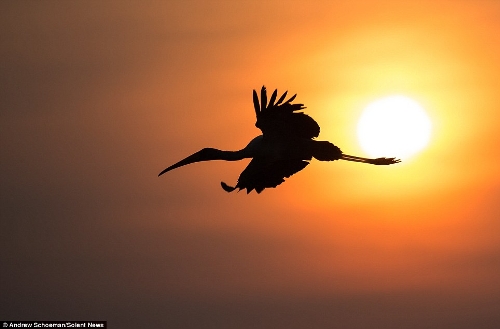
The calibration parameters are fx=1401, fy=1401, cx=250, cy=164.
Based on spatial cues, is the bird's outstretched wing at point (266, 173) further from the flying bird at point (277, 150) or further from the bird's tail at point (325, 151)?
the bird's tail at point (325, 151)

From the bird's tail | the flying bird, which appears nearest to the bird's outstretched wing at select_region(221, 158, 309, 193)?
the flying bird

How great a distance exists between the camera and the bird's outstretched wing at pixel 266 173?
50.7 m

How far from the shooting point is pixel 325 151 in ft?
160

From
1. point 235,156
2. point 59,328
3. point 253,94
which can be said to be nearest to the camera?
point 253,94

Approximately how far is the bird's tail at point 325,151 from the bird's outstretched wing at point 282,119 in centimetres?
37

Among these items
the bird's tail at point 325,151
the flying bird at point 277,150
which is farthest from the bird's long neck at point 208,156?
the bird's tail at point 325,151

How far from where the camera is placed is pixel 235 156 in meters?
50.1

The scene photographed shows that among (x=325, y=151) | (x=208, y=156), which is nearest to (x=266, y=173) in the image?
(x=208, y=156)

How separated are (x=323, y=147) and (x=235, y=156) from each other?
344cm

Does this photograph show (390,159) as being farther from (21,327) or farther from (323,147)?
(21,327)

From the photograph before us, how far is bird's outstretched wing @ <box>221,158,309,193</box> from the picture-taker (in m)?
50.7

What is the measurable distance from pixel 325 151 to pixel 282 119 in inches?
94.1

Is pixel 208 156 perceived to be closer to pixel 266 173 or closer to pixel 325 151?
pixel 266 173

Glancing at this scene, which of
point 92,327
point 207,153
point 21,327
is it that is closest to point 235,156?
point 207,153
